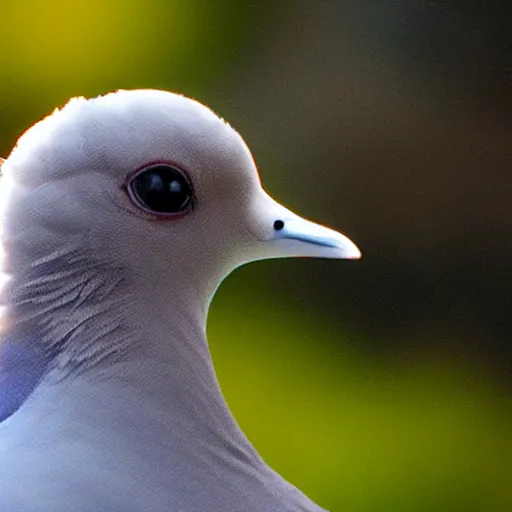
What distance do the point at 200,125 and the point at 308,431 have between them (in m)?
1.09

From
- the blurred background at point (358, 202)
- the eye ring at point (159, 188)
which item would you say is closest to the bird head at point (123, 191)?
the eye ring at point (159, 188)

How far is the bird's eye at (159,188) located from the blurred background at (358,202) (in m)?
1.02

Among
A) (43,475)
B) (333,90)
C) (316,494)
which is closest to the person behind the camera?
(43,475)

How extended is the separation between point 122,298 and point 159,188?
6 cm

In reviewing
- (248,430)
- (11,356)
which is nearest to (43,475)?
(11,356)

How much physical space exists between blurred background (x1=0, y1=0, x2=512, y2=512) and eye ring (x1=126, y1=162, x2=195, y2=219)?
1.02 metres

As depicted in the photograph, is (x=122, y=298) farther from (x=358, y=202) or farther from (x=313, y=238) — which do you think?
(x=358, y=202)

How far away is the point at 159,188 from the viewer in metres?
0.49

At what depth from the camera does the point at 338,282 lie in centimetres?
162

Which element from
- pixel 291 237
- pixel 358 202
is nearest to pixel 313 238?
pixel 291 237

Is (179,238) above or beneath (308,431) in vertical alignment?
above

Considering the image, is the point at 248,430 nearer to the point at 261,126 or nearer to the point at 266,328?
the point at 266,328

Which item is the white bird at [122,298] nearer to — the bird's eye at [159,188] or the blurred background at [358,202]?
the bird's eye at [159,188]

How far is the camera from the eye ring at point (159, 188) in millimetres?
494
